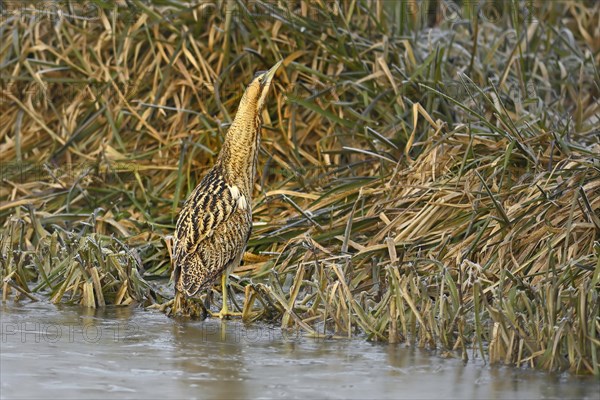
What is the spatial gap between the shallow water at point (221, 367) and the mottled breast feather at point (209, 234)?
0.23m

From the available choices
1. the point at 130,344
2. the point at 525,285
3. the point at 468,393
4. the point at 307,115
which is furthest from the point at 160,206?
the point at 468,393

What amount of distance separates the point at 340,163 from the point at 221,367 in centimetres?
280

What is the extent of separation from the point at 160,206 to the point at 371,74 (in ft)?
4.99

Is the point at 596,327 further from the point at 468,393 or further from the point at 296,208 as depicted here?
the point at 296,208

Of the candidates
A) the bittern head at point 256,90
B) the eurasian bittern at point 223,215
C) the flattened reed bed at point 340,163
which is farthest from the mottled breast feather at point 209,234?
the bittern head at point 256,90

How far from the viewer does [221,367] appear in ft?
15.1

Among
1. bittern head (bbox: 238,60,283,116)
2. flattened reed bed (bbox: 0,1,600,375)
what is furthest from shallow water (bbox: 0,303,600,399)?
bittern head (bbox: 238,60,283,116)

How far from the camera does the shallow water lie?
4.22m

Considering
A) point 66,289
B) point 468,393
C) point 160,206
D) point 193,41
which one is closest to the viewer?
point 468,393

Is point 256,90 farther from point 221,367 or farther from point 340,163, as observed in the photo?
point 221,367

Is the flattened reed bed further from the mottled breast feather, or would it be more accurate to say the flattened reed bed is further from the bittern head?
the bittern head

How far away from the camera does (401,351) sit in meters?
4.87

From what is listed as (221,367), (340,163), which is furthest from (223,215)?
(340,163)

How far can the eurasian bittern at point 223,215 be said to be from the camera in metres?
5.51
